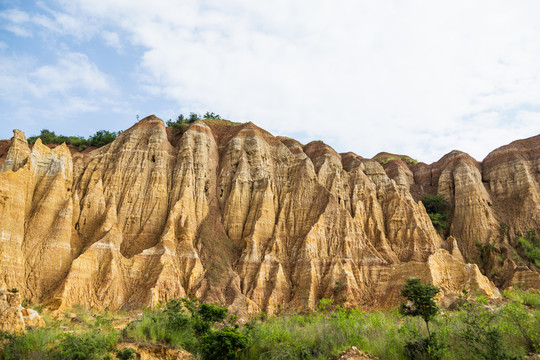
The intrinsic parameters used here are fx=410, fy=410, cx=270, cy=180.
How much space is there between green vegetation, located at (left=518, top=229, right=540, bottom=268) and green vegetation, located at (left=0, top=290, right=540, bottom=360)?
70.4 ft

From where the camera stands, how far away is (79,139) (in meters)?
57.4

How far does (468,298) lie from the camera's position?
114 ft

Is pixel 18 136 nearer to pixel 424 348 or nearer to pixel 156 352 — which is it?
pixel 156 352

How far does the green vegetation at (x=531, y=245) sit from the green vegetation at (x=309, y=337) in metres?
21.5

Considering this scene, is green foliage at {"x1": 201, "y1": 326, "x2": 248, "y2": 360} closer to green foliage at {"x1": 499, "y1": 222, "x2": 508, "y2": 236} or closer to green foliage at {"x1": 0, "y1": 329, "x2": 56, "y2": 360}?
green foliage at {"x1": 0, "y1": 329, "x2": 56, "y2": 360}

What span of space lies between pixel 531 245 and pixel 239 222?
112 ft

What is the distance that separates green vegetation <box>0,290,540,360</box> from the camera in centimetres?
1798

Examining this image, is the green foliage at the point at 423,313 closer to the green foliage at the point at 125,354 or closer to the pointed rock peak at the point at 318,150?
the green foliage at the point at 125,354

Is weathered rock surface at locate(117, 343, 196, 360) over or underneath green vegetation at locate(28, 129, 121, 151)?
underneath

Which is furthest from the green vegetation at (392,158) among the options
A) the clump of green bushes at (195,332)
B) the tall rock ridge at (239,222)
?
the clump of green bushes at (195,332)

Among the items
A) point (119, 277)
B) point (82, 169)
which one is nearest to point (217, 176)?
point (82, 169)

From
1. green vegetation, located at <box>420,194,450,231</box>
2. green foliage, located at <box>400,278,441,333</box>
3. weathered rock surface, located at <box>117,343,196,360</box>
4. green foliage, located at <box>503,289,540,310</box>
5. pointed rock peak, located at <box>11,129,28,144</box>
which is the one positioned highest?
pointed rock peak, located at <box>11,129,28,144</box>

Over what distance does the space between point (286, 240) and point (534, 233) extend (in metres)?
30.3

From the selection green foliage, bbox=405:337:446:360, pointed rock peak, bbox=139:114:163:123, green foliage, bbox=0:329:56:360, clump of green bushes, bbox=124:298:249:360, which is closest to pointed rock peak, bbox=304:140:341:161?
pointed rock peak, bbox=139:114:163:123
